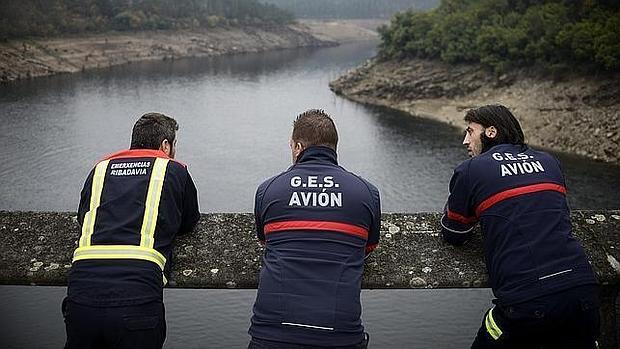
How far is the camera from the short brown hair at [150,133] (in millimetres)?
4195

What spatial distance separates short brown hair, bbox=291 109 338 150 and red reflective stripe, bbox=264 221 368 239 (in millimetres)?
585

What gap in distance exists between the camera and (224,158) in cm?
2831

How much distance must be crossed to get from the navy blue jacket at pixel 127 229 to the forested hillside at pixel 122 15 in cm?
6589

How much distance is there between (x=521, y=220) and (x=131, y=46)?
81051mm

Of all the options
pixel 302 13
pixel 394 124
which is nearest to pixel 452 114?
pixel 394 124

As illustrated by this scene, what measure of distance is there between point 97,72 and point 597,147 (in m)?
50.2

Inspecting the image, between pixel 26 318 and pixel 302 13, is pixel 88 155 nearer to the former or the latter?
pixel 26 318

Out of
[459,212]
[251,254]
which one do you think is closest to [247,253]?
[251,254]

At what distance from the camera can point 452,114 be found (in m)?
41.4

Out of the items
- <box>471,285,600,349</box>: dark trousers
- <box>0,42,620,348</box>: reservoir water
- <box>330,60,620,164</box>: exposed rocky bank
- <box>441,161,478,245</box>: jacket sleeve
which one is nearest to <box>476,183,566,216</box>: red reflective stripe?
<box>441,161,478,245</box>: jacket sleeve

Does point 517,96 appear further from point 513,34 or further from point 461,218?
point 461,218

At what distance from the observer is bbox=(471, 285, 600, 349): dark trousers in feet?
11.4

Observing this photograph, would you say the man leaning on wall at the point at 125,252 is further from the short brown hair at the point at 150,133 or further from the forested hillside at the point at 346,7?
the forested hillside at the point at 346,7

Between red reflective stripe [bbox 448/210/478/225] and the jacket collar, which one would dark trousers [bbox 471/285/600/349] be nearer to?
red reflective stripe [bbox 448/210/478/225]
